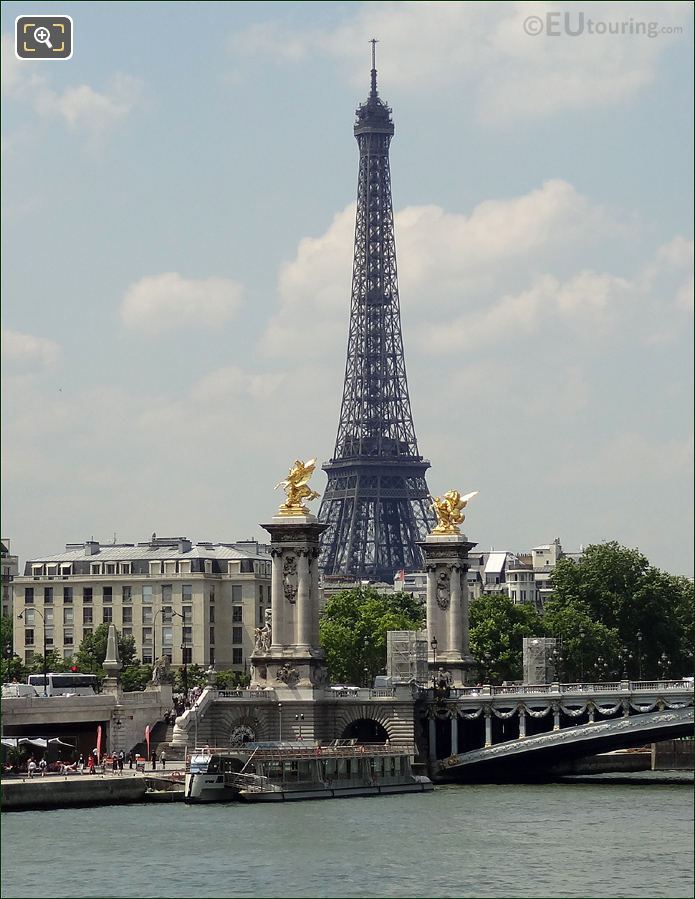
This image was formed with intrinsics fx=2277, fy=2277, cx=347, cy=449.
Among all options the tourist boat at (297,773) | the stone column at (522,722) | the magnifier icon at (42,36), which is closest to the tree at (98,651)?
the tourist boat at (297,773)

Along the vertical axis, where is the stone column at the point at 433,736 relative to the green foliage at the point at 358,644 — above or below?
below

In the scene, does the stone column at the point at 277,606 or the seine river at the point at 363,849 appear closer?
the seine river at the point at 363,849

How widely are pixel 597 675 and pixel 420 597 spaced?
45.4 meters

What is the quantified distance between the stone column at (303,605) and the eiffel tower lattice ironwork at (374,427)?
7841cm

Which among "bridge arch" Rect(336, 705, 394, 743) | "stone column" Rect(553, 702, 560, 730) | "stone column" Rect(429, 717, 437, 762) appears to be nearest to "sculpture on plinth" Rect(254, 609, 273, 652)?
"bridge arch" Rect(336, 705, 394, 743)

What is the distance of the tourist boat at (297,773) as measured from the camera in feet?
229

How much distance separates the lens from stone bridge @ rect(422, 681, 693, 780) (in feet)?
250

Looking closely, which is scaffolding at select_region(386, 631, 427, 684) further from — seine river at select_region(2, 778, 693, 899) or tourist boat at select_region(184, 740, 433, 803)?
seine river at select_region(2, 778, 693, 899)

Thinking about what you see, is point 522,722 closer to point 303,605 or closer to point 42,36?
point 303,605

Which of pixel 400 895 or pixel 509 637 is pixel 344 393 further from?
pixel 400 895

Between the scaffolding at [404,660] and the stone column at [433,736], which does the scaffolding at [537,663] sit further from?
the stone column at [433,736]

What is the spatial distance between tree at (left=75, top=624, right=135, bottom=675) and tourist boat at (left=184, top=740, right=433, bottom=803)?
120 feet

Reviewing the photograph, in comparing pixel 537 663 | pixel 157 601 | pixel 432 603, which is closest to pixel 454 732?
pixel 537 663

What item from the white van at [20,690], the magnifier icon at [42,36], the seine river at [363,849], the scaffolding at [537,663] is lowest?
the seine river at [363,849]
